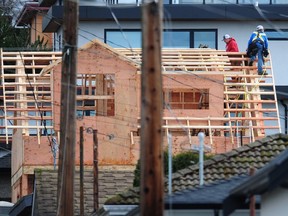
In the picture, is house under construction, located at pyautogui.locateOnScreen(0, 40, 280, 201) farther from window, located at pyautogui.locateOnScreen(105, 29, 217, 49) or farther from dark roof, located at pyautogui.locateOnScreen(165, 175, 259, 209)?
dark roof, located at pyautogui.locateOnScreen(165, 175, 259, 209)

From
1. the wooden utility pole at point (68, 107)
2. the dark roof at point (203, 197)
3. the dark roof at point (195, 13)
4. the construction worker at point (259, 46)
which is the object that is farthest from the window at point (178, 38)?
the dark roof at point (203, 197)

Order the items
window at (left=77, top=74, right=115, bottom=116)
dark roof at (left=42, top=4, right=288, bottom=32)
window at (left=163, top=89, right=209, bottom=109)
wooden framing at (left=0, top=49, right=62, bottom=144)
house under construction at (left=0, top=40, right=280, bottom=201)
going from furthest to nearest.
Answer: dark roof at (left=42, top=4, right=288, bottom=32) < window at (left=163, top=89, right=209, bottom=109) < window at (left=77, top=74, right=115, bottom=116) < wooden framing at (left=0, top=49, right=62, bottom=144) < house under construction at (left=0, top=40, right=280, bottom=201)

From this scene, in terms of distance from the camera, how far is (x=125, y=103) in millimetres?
41406

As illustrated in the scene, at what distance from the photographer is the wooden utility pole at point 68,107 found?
27688 millimetres

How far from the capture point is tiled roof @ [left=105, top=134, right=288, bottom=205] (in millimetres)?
24844

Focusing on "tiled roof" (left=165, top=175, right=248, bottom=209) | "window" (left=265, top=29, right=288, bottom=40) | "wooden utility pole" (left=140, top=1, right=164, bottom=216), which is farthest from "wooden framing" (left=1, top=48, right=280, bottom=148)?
"wooden utility pole" (left=140, top=1, right=164, bottom=216)

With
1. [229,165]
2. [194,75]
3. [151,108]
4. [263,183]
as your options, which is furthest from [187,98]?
[263,183]

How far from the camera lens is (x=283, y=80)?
169 ft

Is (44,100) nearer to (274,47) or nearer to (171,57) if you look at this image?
(171,57)

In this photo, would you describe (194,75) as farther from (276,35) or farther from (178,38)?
(276,35)

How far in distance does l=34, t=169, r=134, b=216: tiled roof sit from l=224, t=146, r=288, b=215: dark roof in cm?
1951

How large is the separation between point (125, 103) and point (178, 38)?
1027 cm

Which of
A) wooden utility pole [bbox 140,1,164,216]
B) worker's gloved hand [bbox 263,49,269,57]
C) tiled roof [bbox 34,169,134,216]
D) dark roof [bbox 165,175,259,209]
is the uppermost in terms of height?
worker's gloved hand [bbox 263,49,269,57]

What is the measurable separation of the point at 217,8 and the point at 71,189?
73.0ft
